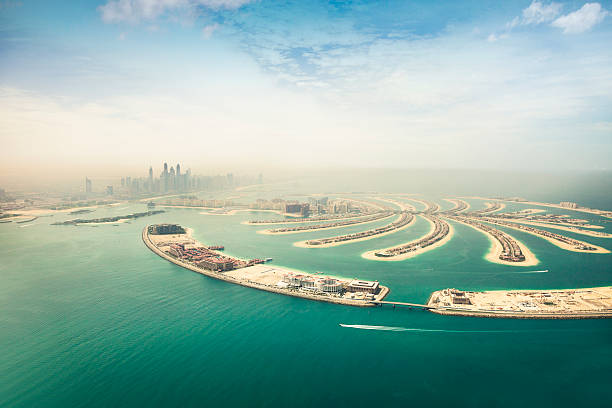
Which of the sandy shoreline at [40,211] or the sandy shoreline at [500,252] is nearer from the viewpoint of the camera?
the sandy shoreline at [500,252]

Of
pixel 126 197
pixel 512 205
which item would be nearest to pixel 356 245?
pixel 512 205

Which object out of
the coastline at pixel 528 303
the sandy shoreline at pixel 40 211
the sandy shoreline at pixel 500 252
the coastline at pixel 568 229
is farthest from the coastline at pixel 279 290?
the coastline at pixel 568 229

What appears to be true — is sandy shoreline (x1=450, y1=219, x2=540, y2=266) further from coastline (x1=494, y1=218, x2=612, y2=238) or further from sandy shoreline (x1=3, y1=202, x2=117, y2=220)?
sandy shoreline (x1=3, y1=202, x2=117, y2=220)

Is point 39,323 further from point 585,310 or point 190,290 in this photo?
point 585,310

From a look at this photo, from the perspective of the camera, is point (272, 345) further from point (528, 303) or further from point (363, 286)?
point (528, 303)

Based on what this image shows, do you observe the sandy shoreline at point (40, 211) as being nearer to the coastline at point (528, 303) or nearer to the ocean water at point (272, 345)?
the ocean water at point (272, 345)

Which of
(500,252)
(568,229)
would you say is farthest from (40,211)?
(568,229)

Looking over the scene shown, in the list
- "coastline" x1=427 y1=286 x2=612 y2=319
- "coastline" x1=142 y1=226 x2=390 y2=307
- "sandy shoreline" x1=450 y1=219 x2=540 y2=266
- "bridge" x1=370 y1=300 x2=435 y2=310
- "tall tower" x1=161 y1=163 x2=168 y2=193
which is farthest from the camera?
"tall tower" x1=161 y1=163 x2=168 y2=193

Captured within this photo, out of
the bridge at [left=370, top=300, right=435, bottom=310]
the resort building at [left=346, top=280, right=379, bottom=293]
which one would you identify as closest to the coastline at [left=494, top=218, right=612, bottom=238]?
the bridge at [left=370, top=300, right=435, bottom=310]
